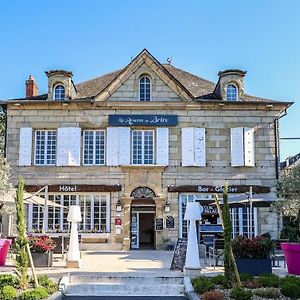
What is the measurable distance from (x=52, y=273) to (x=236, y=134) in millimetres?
11802

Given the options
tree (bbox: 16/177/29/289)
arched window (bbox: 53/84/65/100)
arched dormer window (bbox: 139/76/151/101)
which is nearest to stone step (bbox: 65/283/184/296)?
tree (bbox: 16/177/29/289)

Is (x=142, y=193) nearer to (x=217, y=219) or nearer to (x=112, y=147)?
(x=112, y=147)

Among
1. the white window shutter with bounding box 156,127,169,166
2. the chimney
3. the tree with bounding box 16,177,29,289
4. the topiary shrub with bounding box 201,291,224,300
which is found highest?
the chimney

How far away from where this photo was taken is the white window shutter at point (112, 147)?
68.9ft

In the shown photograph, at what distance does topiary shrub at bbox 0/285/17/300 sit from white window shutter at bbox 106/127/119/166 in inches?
472

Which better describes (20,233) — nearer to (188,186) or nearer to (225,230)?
(225,230)

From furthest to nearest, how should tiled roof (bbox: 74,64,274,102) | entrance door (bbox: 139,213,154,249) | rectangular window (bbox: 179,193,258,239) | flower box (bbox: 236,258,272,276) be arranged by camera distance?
entrance door (bbox: 139,213,154,249), tiled roof (bbox: 74,64,274,102), rectangular window (bbox: 179,193,258,239), flower box (bbox: 236,258,272,276)

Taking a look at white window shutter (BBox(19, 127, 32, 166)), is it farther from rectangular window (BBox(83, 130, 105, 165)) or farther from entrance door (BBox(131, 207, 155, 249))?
entrance door (BBox(131, 207, 155, 249))

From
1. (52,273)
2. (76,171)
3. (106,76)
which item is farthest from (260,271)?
(106,76)

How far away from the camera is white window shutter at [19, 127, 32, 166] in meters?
21.0

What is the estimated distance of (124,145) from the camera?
2106cm

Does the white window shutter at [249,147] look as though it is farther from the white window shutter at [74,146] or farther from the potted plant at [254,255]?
the potted plant at [254,255]

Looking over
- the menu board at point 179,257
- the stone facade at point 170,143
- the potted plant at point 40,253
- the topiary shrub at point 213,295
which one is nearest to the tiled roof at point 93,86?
the stone facade at point 170,143

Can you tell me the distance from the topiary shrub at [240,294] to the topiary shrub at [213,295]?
21cm
